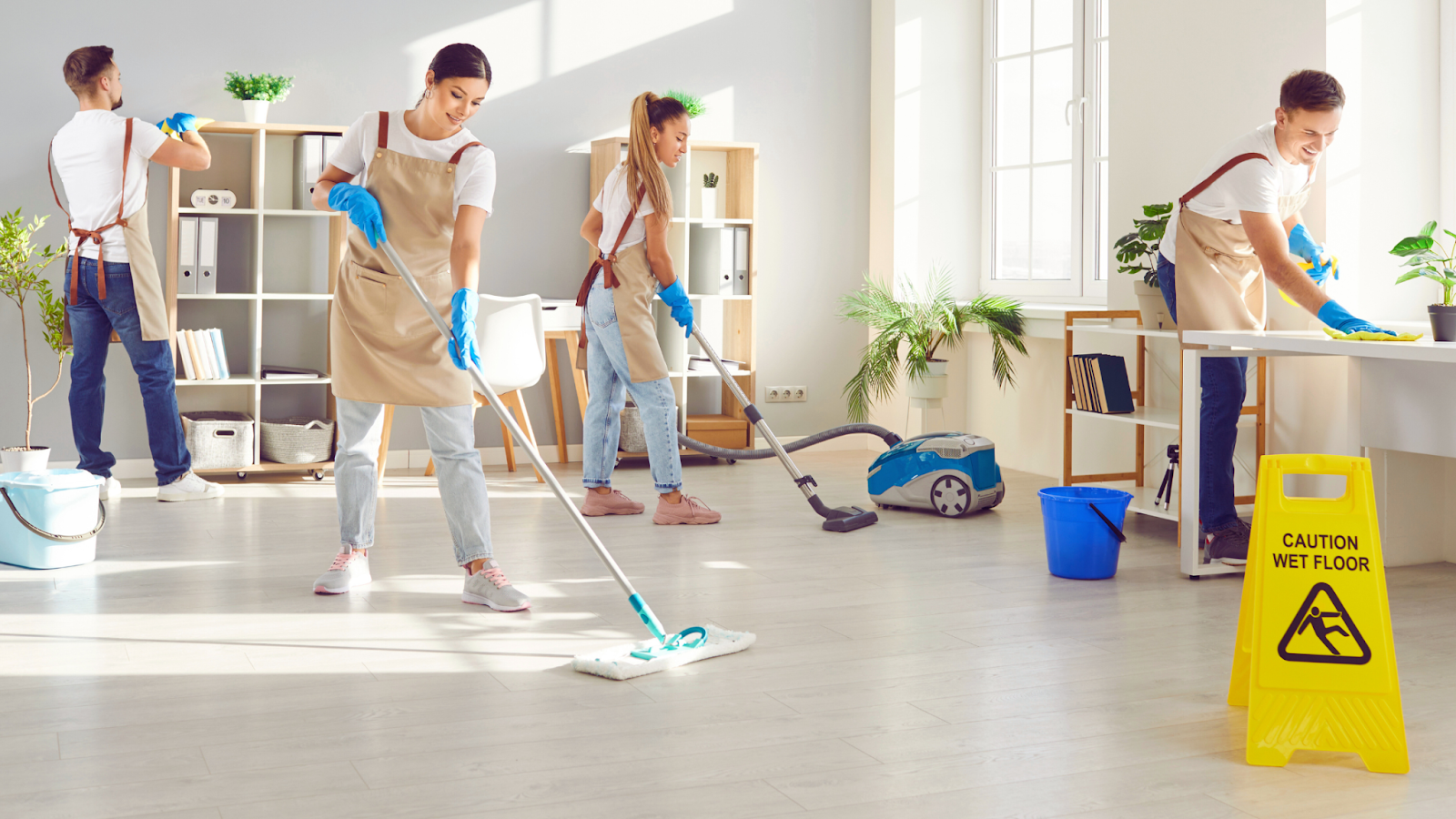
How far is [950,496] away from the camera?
4.32m

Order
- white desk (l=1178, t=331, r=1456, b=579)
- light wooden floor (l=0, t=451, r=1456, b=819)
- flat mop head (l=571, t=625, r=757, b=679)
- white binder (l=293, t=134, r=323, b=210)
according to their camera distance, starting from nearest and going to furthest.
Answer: light wooden floor (l=0, t=451, r=1456, b=819) < flat mop head (l=571, t=625, r=757, b=679) < white desk (l=1178, t=331, r=1456, b=579) < white binder (l=293, t=134, r=323, b=210)

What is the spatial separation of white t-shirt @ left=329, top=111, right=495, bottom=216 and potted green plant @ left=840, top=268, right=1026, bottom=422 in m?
2.92

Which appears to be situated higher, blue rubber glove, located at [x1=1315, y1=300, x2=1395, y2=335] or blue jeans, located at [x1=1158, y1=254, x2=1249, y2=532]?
blue rubber glove, located at [x1=1315, y1=300, x2=1395, y2=335]

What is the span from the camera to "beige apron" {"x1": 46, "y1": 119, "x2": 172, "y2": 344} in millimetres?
4391

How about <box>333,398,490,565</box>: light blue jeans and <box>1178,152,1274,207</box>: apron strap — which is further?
<box>1178,152,1274,207</box>: apron strap

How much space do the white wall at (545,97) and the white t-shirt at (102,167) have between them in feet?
2.27

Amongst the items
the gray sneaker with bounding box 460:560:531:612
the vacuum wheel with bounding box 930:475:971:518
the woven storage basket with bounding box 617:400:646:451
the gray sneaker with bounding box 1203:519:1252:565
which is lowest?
the gray sneaker with bounding box 460:560:531:612

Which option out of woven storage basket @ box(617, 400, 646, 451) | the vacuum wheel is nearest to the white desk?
the vacuum wheel

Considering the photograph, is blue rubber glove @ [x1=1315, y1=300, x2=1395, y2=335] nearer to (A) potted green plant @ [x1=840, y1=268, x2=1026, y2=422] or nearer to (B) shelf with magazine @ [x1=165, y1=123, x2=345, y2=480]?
(A) potted green plant @ [x1=840, y1=268, x2=1026, y2=422]

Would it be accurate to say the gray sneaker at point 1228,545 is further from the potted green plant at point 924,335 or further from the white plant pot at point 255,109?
the white plant pot at point 255,109

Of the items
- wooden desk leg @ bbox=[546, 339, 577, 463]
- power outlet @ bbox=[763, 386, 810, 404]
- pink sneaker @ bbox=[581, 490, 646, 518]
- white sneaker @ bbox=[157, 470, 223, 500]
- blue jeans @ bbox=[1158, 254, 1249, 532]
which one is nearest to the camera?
blue jeans @ bbox=[1158, 254, 1249, 532]

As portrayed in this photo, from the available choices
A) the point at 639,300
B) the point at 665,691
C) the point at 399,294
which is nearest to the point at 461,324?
the point at 399,294

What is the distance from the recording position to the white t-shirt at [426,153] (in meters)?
2.89

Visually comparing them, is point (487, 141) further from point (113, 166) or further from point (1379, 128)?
point (1379, 128)
